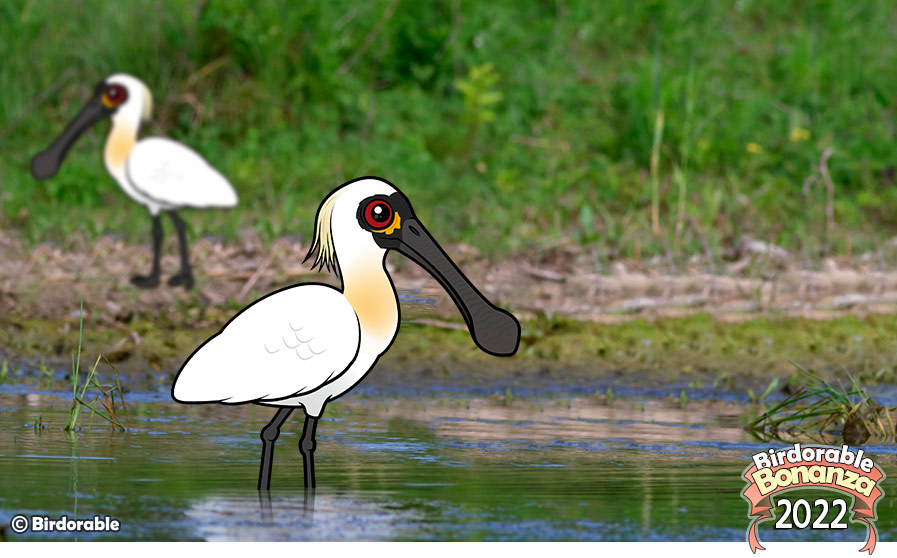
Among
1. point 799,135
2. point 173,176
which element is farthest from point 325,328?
point 799,135

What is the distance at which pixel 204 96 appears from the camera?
12.9m

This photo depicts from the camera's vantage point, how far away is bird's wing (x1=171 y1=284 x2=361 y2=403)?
475 cm

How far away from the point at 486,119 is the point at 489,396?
4592 mm

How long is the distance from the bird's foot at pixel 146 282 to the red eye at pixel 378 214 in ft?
17.2

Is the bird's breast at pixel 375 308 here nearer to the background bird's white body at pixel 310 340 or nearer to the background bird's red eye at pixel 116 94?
the background bird's white body at pixel 310 340

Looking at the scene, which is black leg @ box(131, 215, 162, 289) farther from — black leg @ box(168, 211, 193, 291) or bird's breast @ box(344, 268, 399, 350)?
bird's breast @ box(344, 268, 399, 350)

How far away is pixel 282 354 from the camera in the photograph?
4.77 m

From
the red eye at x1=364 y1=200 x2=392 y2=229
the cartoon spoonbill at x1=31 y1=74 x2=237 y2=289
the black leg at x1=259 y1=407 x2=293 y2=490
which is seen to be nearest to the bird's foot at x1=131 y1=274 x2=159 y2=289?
the cartoon spoonbill at x1=31 y1=74 x2=237 y2=289

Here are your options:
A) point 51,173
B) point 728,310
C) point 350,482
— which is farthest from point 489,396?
point 51,173

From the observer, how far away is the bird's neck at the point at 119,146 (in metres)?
9.83

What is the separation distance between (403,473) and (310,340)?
1020 mm

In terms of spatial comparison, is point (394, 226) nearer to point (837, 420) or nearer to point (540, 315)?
point (837, 420)

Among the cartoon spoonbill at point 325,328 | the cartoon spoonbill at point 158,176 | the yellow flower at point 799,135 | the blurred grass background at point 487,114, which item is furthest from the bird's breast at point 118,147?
the yellow flower at point 799,135

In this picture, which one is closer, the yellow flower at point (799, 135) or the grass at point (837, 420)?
the grass at point (837, 420)
